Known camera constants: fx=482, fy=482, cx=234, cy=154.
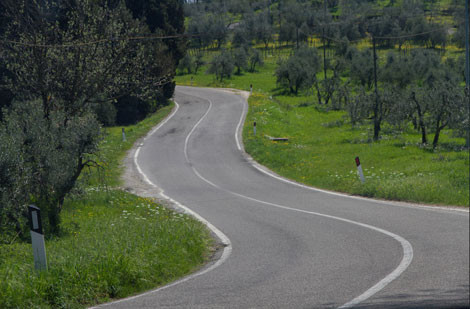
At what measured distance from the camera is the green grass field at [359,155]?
583 inches

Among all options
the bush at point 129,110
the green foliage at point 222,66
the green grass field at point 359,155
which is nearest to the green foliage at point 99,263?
the green grass field at point 359,155

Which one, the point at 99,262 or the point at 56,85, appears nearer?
the point at 99,262

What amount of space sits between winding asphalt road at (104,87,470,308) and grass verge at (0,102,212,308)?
0.48 m

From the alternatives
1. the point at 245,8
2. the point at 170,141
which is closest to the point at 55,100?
the point at 170,141

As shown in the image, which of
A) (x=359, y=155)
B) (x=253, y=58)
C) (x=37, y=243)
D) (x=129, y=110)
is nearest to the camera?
(x=37, y=243)

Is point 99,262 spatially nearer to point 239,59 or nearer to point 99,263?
point 99,263

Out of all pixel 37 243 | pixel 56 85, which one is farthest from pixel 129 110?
pixel 37 243

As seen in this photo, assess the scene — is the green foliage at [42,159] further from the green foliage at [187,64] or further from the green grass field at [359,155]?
the green foliage at [187,64]

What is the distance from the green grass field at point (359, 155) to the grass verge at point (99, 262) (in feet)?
23.4

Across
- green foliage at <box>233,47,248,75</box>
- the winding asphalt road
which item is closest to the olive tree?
the winding asphalt road

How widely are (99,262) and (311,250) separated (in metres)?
3.99

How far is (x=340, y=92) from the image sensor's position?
163 ft

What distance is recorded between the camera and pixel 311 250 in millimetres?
8852

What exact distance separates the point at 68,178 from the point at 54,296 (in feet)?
17.0
